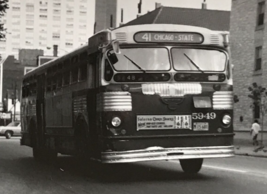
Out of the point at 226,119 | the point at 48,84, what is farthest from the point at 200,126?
the point at 48,84

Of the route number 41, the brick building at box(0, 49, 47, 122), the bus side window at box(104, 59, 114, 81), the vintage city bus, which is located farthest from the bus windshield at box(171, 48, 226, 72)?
the brick building at box(0, 49, 47, 122)

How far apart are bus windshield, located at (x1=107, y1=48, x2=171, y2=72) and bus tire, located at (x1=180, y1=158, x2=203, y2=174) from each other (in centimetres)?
246

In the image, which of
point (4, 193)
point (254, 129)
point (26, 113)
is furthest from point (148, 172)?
point (254, 129)

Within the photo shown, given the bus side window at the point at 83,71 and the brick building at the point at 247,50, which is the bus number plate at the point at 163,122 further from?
the brick building at the point at 247,50

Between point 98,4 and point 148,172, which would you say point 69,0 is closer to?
point 98,4

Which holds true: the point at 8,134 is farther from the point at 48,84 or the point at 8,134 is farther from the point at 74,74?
the point at 74,74

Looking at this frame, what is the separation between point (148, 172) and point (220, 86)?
3.00 metres

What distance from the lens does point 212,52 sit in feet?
37.9

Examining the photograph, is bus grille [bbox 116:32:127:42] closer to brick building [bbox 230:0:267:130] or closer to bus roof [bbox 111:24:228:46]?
bus roof [bbox 111:24:228:46]

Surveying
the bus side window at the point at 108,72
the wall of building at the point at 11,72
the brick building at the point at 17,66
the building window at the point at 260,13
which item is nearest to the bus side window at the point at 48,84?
the bus side window at the point at 108,72

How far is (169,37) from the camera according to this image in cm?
1135

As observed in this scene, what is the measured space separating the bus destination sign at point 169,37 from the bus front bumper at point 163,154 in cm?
202

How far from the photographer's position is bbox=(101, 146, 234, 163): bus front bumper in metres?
10.8

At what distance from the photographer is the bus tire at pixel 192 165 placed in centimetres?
1255
